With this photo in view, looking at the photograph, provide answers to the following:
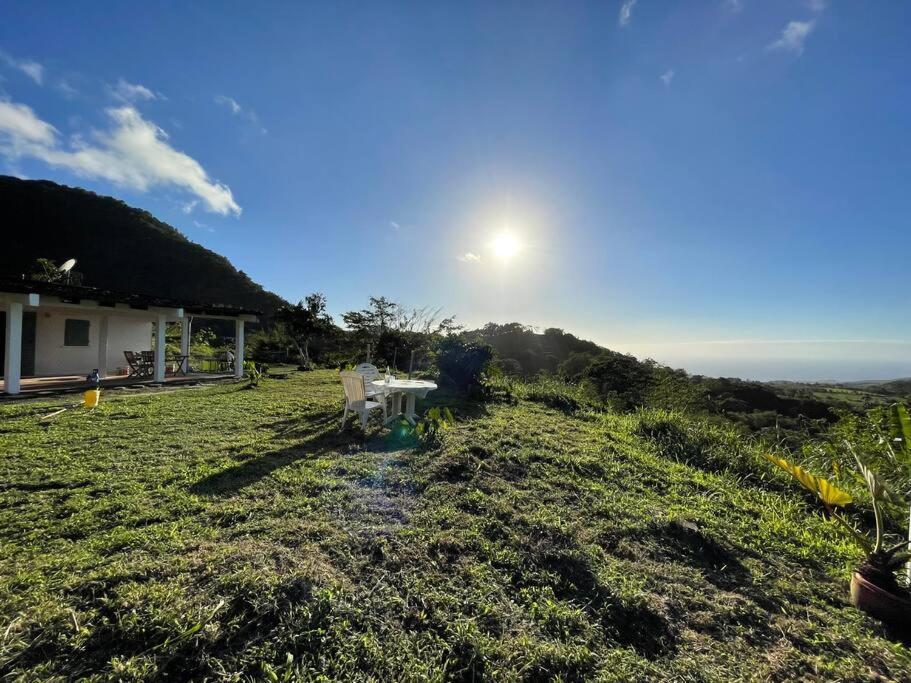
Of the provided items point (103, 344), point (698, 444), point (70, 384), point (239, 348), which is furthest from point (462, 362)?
point (103, 344)

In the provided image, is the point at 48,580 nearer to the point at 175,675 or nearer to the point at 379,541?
the point at 175,675

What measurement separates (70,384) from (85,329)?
3652 millimetres

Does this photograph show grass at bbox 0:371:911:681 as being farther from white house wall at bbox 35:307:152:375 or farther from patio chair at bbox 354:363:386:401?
white house wall at bbox 35:307:152:375

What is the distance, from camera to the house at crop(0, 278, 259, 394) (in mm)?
8200

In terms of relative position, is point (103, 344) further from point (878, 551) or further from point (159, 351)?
point (878, 551)

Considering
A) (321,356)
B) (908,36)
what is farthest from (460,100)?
(321,356)

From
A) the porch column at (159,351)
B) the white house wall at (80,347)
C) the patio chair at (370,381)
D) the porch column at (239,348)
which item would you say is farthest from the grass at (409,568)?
the white house wall at (80,347)

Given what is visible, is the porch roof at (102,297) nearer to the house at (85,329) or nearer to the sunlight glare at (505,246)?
the house at (85,329)

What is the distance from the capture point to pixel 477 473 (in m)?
4.23

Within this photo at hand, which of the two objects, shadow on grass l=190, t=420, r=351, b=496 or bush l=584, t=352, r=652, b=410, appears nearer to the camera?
shadow on grass l=190, t=420, r=351, b=496

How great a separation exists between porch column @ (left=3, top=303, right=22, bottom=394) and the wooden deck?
24 cm

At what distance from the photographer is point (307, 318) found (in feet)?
51.8

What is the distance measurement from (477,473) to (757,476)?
163 inches

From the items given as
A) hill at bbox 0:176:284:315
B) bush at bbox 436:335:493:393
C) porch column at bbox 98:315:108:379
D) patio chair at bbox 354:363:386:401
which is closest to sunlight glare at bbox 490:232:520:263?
bush at bbox 436:335:493:393
